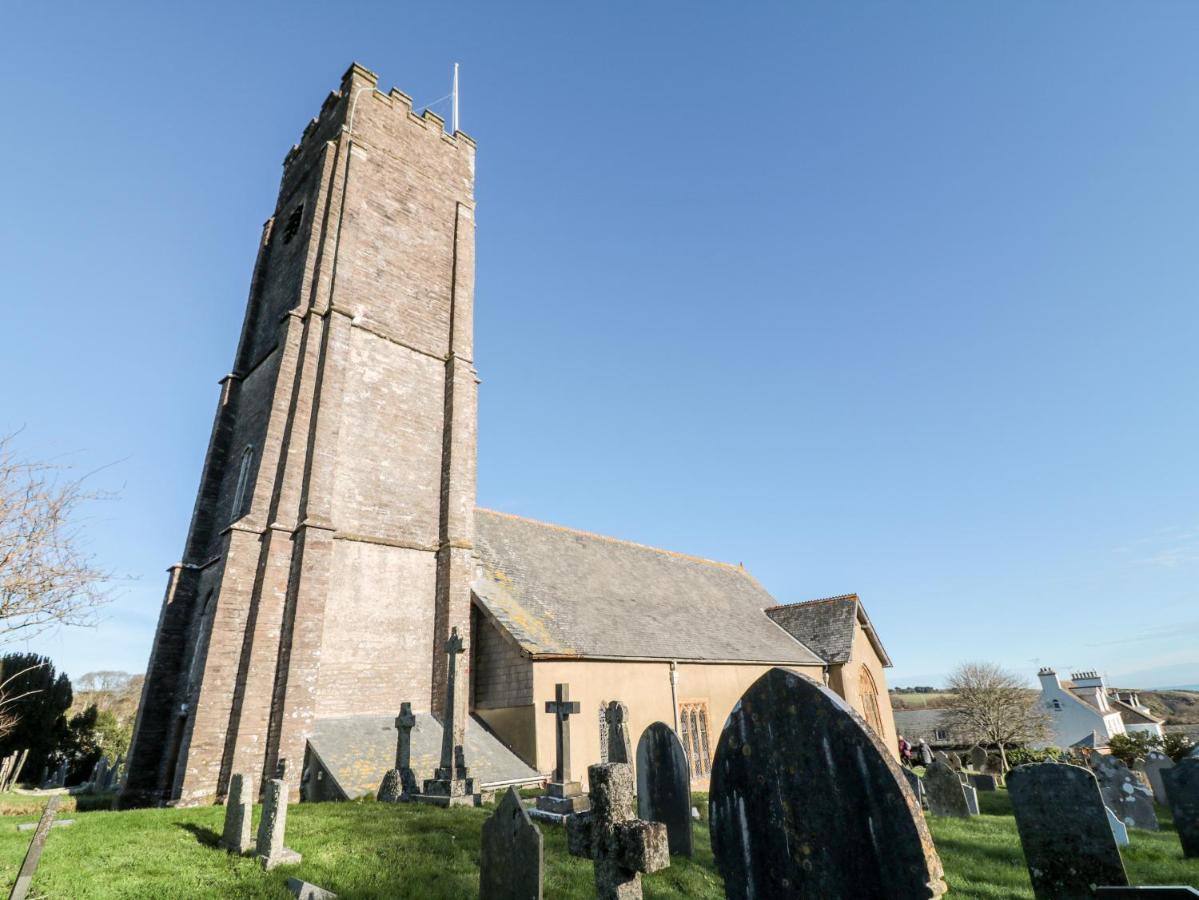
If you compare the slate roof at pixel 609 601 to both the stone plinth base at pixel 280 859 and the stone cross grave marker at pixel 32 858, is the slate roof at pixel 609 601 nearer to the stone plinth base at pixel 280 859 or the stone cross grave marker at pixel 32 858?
the stone plinth base at pixel 280 859

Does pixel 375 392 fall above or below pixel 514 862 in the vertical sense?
above

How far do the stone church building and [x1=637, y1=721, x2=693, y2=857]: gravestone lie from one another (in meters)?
5.29

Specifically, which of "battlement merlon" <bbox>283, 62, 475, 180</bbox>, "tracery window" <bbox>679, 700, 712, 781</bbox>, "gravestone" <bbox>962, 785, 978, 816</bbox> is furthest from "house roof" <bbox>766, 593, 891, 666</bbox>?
"battlement merlon" <bbox>283, 62, 475, 180</bbox>

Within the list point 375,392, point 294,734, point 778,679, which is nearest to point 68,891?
point 294,734

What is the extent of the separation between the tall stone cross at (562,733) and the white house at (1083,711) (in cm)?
4910

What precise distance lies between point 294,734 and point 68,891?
23.8 ft

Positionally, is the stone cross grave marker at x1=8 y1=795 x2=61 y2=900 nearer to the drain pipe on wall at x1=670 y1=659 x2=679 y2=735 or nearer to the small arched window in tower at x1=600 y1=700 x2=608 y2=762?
the small arched window in tower at x1=600 y1=700 x2=608 y2=762

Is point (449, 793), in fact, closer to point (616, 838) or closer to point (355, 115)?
point (616, 838)

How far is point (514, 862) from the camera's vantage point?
529cm

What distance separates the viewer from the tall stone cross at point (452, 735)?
1177cm

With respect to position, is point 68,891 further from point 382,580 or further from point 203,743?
point 382,580

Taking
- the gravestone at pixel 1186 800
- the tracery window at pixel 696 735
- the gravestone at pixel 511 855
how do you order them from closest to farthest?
the gravestone at pixel 511 855 → the gravestone at pixel 1186 800 → the tracery window at pixel 696 735

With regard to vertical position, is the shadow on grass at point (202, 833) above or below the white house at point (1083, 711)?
above

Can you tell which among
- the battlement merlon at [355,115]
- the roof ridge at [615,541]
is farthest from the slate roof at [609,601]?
the battlement merlon at [355,115]
